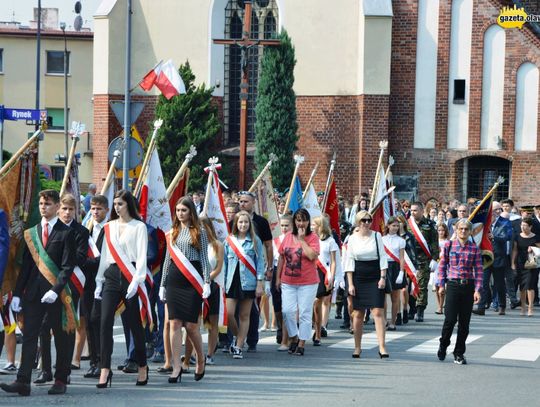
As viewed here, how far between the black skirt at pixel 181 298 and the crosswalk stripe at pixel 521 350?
461 cm

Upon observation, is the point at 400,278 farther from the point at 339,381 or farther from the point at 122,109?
the point at 122,109

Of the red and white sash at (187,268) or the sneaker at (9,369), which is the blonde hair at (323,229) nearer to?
the red and white sash at (187,268)

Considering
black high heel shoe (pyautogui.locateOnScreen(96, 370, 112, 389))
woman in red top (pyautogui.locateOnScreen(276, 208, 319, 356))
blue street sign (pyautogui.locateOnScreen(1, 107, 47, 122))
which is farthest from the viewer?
blue street sign (pyautogui.locateOnScreen(1, 107, 47, 122))

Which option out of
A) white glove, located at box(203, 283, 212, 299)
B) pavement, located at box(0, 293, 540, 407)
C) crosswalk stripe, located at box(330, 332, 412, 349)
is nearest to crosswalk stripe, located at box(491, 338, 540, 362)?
pavement, located at box(0, 293, 540, 407)

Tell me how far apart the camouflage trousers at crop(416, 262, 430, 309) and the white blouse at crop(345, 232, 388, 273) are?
5.31 m

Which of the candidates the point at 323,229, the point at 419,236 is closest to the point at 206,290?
the point at 323,229

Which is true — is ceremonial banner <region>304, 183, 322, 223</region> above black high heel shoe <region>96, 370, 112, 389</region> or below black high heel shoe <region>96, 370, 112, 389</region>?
above

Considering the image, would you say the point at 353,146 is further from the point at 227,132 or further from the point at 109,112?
the point at 109,112

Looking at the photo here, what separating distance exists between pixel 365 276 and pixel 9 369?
14.4ft

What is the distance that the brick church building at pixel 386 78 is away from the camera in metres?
38.4

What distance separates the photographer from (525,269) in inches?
875

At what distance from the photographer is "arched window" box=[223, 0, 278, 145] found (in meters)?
40.2

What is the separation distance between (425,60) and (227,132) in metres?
6.93

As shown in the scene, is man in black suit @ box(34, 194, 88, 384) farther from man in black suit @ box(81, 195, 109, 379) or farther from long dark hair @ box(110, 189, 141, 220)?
long dark hair @ box(110, 189, 141, 220)
